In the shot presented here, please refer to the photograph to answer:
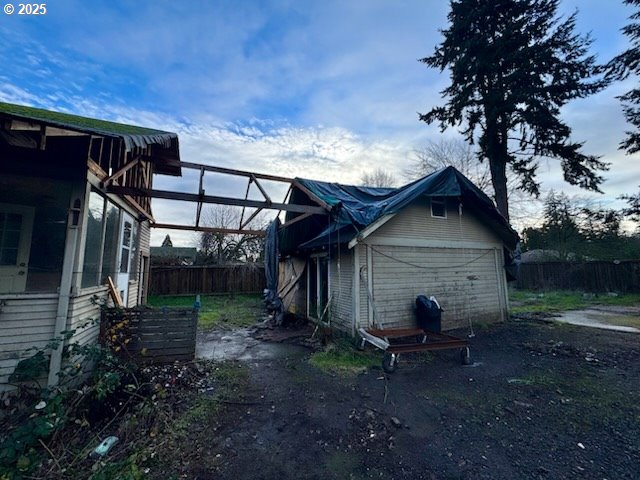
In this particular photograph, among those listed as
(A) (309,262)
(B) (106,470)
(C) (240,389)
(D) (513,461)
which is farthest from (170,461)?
(A) (309,262)

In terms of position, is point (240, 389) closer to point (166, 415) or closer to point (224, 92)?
point (166, 415)

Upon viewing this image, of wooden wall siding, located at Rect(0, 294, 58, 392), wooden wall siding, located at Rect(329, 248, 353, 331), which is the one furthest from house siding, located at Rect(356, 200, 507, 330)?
wooden wall siding, located at Rect(0, 294, 58, 392)

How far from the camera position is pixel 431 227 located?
790 centimetres

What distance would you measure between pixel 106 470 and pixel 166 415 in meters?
0.98

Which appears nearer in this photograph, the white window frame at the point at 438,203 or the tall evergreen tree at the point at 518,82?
the white window frame at the point at 438,203

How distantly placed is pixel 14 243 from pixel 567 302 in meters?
19.6

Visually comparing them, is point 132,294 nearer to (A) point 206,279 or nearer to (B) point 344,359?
(B) point 344,359

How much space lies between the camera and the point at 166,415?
3.29 m

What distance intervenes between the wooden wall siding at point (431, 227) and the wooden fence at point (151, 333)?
194 inches

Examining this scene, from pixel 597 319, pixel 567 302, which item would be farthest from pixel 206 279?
pixel 567 302

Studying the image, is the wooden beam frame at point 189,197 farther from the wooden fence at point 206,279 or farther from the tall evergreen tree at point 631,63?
the tall evergreen tree at point 631,63

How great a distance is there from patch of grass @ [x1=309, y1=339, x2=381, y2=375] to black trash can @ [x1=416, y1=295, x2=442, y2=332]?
184 cm

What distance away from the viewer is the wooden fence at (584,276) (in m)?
14.3

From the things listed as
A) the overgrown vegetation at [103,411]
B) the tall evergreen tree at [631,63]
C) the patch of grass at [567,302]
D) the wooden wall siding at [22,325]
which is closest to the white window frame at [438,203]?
the patch of grass at [567,302]
